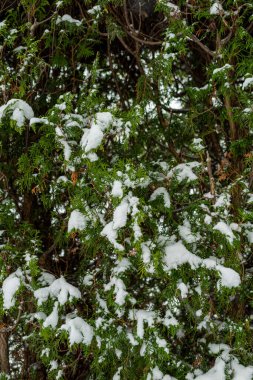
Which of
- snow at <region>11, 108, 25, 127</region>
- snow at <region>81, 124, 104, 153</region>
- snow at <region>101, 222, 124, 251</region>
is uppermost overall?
snow at <region>11, 108, 25, 127</region>

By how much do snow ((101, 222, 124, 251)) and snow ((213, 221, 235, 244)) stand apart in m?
0.60

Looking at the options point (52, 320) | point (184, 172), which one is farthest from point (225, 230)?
point (52, 320)

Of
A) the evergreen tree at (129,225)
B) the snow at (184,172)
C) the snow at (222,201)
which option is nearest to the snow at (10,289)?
the evergreen tree at (129,225)

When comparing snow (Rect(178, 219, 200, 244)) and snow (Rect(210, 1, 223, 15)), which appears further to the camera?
snow (Rect(210, 1, 223, 15))

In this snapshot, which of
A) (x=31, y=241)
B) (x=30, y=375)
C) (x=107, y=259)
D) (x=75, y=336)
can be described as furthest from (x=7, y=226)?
A: (x=30, y=375)

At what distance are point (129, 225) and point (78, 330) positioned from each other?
76 cm

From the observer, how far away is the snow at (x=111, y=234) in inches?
98.8

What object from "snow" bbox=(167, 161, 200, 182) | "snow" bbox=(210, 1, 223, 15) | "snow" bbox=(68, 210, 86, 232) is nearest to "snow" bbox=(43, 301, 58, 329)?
"snow" bbox=(68, 210, 86, 232)

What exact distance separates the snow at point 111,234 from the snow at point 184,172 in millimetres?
686

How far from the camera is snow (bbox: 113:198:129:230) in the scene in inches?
96.4

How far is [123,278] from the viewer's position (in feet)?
9.21

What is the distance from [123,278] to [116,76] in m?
2.07

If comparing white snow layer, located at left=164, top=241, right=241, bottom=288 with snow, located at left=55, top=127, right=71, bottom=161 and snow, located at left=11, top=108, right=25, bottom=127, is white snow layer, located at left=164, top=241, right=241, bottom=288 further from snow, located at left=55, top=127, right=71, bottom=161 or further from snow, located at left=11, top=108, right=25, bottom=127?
snow, located at left=11, top=108, right=25, bottom=127

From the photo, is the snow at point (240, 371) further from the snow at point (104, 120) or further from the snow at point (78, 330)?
the snow at point (104, 120)
